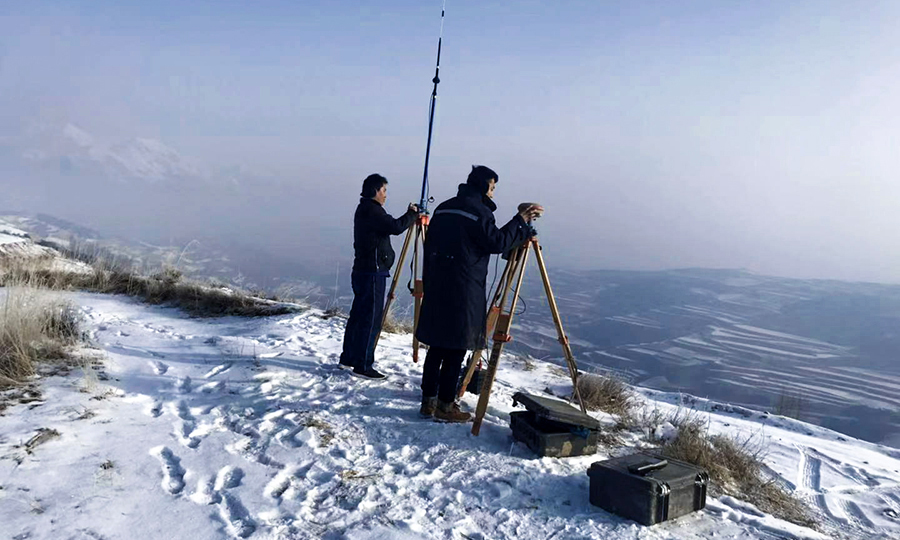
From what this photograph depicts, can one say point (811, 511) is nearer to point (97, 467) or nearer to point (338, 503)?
point (338, 503)

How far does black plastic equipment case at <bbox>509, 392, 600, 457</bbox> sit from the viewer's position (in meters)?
4.36

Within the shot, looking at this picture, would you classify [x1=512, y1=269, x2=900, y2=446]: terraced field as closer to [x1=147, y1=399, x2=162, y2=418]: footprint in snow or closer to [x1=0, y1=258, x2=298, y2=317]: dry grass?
[x1=147, y1=399, x2=162, y2=418]: footprint in snow

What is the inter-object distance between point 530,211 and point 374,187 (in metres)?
2.05

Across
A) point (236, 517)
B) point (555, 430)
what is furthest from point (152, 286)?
point (555, 430)

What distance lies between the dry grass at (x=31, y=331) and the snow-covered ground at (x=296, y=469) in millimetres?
346

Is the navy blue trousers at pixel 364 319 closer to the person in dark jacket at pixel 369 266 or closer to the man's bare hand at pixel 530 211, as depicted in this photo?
the person in dark jacket at pixel 369 266

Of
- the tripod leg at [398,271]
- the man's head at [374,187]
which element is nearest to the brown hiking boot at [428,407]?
the tripod leg at [398,271]

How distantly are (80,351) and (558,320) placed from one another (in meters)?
5.13

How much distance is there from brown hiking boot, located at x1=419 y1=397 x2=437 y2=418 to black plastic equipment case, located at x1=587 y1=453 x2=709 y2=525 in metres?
1.69

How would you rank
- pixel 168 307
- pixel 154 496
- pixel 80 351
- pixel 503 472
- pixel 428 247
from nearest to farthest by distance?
1. pixel 154 496
2. pixel 503 472
3. pixel 428 247
4. pixel 80 351
5. pixel 168 307

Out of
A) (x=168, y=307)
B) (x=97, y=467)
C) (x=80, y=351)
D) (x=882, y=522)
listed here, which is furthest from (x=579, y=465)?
(x=168, y=307)

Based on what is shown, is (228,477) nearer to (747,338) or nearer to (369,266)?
(369,266)

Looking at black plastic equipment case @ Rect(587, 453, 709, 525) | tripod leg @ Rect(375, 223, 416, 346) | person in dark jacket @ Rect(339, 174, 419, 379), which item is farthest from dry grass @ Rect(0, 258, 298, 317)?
black plastic equipment case @ Rect(587, 453, 709, 525)

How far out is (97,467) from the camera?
3.59 m
